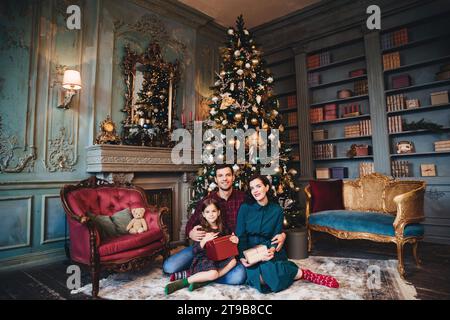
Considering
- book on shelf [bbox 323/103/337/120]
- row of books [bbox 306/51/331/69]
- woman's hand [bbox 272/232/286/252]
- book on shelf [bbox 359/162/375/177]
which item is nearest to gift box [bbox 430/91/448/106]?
book on shelf [bbox 359/162/375/177]

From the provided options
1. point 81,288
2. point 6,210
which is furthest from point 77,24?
point 81,288

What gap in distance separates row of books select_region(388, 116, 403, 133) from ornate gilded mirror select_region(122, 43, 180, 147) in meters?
3.25

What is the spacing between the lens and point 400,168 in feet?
13.5

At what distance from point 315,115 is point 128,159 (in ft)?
10.6

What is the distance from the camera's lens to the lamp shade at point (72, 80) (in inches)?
126

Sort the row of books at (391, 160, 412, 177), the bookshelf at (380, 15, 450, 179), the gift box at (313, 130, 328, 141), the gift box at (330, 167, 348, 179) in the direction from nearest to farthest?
the bookshelf at (380, 15, 450, 179) < the row of books at (391, 160, 412, 177) < the gift box at (330, 167, 348, 179) < the gift box at (313, 130, 328, 141)

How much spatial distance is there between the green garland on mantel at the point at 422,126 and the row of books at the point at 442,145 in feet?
0.52

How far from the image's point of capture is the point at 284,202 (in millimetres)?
3646

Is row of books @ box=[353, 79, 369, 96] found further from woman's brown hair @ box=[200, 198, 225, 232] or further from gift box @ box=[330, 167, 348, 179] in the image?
woman's brown hair @ box=[200, 198, 225, 232]

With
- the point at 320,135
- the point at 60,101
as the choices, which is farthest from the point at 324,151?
the point at 60,101

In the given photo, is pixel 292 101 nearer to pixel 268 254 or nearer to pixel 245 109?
pixel 245 109

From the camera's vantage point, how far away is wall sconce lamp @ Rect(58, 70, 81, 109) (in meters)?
3.19
